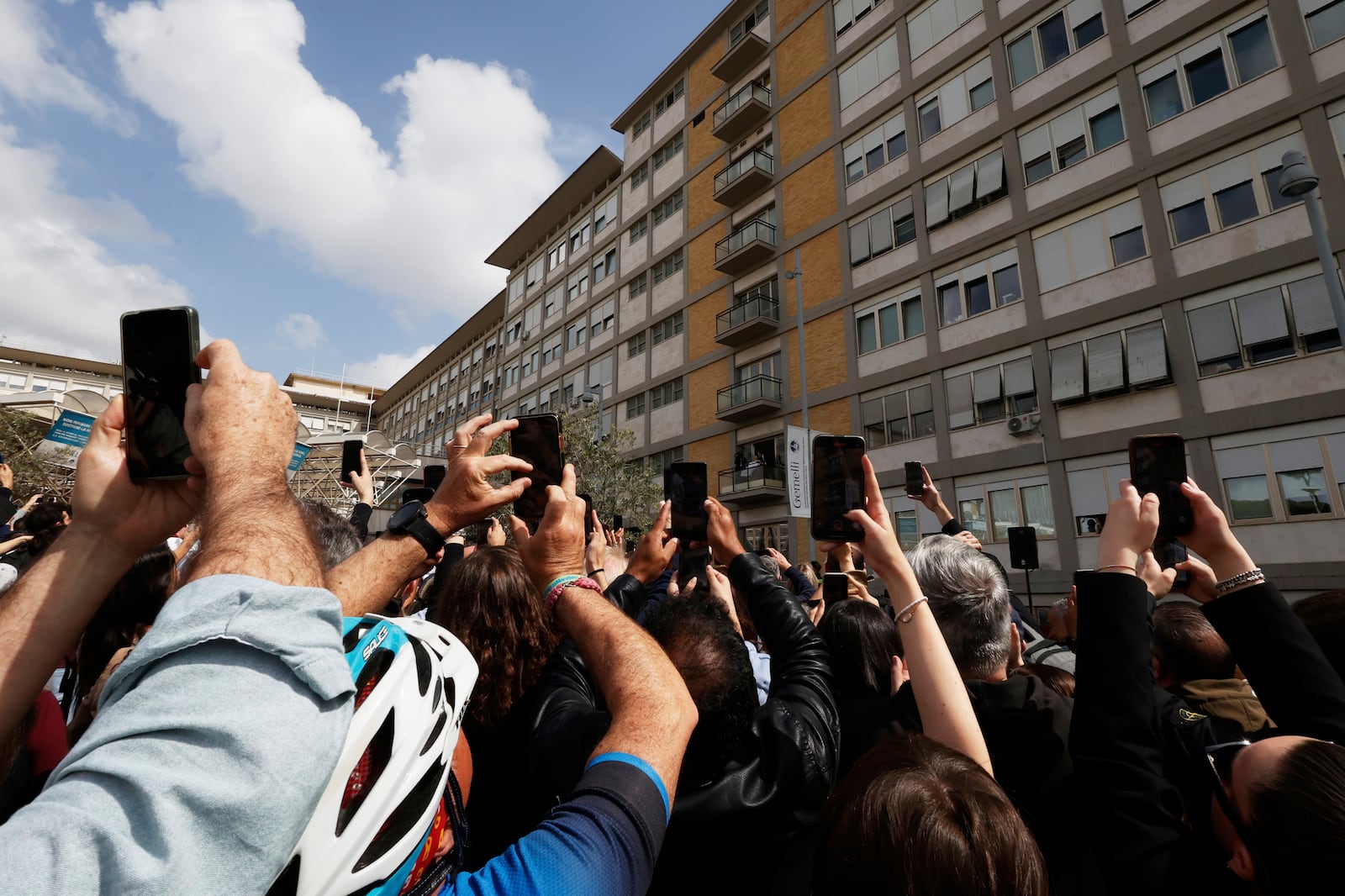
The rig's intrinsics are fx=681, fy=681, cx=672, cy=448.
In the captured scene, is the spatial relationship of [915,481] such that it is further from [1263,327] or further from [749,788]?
[1263,327]

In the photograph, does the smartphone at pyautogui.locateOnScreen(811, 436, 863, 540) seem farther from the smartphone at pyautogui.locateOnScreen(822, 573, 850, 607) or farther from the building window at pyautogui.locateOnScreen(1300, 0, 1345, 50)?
the building window at pyautogui.locateOnScreen(1300, 0, 1345, 50)

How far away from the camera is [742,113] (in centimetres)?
2653

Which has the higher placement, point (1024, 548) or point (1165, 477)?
point (1165, 477)

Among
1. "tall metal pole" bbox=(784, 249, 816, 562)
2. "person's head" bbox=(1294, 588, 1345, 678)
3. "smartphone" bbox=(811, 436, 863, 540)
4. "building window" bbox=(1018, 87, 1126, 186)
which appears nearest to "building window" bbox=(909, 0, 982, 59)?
"building window" bbox=(1018, 87, 1126, 186)

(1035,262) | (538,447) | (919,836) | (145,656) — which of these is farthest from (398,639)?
(1035,262)

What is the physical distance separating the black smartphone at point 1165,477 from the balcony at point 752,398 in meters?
21.7

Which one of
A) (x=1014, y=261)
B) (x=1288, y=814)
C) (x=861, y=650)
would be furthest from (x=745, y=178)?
(x=1288, y=814)

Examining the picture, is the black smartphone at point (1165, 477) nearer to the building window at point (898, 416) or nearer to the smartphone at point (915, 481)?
the smartphone at point (915, 481)

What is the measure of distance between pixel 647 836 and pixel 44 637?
40.9 inches

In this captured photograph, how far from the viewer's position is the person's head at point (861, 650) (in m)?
Result: 2.68

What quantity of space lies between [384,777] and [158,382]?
89 cm

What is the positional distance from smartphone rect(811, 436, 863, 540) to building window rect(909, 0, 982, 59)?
22745 mm

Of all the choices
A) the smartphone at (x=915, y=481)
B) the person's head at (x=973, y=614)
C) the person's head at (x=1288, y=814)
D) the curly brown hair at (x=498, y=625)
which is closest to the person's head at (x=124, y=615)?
the curly brown hair at (x=498, y=625)

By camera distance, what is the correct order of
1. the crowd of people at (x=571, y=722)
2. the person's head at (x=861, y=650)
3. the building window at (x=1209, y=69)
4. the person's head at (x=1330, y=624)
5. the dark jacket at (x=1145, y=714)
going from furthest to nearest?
the building window at (x=1209, y=69), the person's head at (x=861, y=650), the person's head at (x=1330, y=624), the dark jacket at (x=1145, y=714), the crowd of people at (x=571, y=722)
